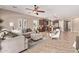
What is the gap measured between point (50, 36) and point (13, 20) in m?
0.68

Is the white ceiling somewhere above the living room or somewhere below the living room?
above

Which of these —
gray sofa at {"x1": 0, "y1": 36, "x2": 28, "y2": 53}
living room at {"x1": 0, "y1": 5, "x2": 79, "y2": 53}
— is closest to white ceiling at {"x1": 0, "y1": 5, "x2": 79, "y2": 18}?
living room at {"x1": 0, "y1": 5, "x2": 79, "y2": 53}

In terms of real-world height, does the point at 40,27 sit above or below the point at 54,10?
below

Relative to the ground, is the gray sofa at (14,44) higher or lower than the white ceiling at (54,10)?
lower

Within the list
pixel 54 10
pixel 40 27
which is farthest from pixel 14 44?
pixel 54 10

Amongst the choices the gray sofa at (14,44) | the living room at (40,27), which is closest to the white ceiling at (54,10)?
the living room at (40,27)

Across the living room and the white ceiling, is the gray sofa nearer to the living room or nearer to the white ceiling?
the living room

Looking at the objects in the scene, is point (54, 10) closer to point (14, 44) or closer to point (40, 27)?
point (40, 27)

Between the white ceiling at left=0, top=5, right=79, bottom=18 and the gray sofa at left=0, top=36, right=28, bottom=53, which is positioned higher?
the white ceiling at left=0, top=5, right=79, bottom=18

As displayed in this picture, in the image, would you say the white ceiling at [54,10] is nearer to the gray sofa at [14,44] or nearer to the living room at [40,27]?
the living room at [40,27]

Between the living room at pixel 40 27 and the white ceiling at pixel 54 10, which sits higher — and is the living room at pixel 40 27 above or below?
below
